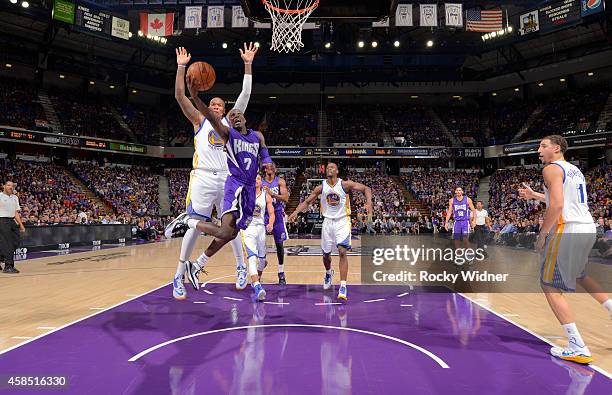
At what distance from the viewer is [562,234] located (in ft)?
13.2

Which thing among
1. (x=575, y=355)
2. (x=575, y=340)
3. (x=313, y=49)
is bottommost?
(x=575, y=355)

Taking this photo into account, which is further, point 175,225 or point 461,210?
point 461,210

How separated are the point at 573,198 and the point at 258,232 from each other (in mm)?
4871

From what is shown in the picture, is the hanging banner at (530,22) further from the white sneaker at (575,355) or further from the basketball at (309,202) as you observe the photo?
the white sneaker at (575,355)

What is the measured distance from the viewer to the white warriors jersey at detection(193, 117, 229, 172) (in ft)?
17.9

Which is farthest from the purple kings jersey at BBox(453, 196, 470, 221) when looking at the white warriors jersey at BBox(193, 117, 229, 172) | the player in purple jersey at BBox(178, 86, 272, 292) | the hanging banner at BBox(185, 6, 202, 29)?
the hanging banner at BBox(185, 6, 202, 29)

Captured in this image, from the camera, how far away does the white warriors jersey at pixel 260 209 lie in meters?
7.59

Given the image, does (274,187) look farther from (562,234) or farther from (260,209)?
(562,234)

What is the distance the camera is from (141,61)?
3281cm

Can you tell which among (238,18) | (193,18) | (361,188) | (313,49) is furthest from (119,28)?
(361,188)

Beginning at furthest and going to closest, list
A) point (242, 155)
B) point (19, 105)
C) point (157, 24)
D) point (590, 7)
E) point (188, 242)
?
point (19, 105) → point (157, 24) → point (590, 7) → point (188, 242) → point (242, 155)

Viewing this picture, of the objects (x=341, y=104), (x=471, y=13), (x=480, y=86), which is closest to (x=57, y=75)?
(x=341, y=104)

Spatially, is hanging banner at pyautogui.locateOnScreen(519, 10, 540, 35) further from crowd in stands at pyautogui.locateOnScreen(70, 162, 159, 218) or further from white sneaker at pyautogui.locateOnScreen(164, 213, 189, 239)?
crowd in stands at pyautogui.locateOnScreen(70, 162, 159, 218)

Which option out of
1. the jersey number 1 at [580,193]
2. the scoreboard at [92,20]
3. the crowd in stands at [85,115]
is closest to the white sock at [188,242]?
the jersey number 1 at [580,193]
